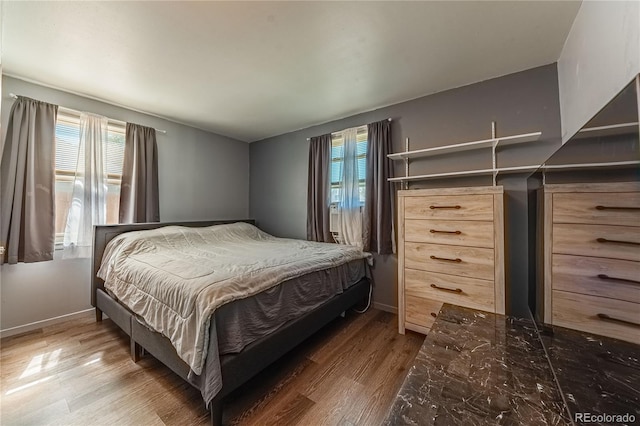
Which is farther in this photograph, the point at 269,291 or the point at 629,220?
the point at 269,291

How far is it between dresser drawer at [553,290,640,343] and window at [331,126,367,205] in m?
1.96

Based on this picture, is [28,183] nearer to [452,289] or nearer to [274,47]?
[274,47]

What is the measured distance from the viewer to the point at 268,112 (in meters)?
2.96

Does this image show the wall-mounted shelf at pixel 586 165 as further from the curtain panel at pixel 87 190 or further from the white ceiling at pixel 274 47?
the curtain panel at pixel 87 190

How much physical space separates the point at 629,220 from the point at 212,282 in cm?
185

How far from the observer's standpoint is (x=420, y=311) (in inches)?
82.7

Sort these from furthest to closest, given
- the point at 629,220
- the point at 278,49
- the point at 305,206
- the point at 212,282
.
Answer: the point at 305,206 → the point at 278,49 → the point at 212,282 → the point at 629,220

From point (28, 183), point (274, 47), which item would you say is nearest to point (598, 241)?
point (274, 47)

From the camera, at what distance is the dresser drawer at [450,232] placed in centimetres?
182

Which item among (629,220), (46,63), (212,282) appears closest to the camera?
(629,220)

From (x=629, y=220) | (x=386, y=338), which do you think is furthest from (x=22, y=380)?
(x=629, y=220)

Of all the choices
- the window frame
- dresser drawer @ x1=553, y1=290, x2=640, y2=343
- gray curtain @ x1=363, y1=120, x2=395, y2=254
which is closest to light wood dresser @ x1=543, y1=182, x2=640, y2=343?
dresser drawer @ x1=553, y1=290, x2=640, y2=343

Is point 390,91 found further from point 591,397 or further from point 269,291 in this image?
point 591,397

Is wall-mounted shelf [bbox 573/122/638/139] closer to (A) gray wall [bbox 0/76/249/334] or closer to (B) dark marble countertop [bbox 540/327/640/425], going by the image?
(B) dark marble countertop [bbox 540/327/640/425]
